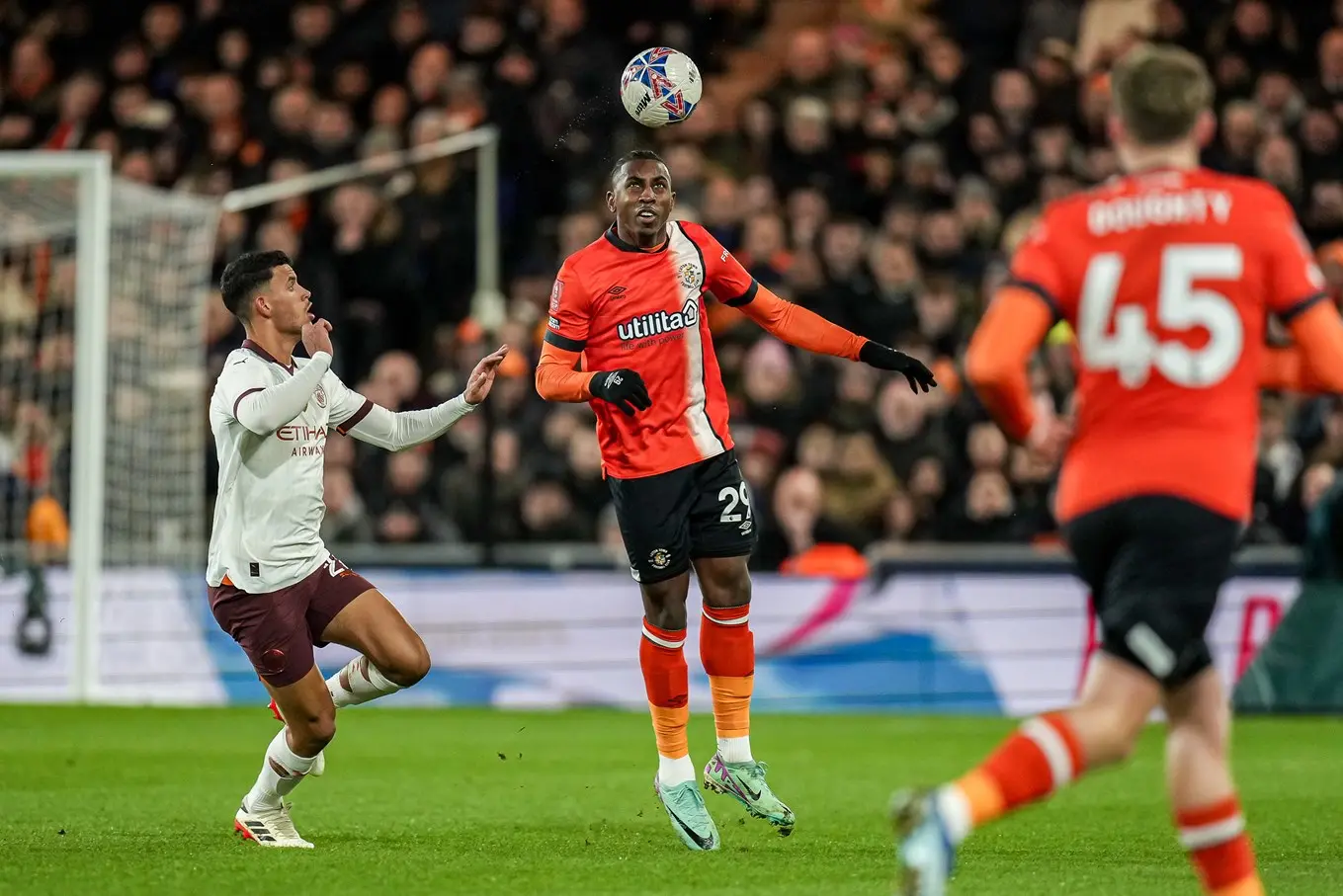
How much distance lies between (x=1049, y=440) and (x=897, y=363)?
2645 mm

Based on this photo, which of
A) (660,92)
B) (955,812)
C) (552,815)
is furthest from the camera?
(552,815)

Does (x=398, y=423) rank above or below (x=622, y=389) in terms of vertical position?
below

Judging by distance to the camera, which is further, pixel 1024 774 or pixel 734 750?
pixel 734 750

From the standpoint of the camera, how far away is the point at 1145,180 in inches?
187

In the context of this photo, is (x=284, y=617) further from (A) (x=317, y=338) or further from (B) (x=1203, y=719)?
(B) (x=1203, y=719)

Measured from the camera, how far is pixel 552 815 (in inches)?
325

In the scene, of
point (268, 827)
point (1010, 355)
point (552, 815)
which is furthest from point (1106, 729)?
point (552, 815)

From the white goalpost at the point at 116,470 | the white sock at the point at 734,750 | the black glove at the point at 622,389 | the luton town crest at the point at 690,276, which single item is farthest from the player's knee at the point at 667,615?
the white goalpost at the point at 116,470

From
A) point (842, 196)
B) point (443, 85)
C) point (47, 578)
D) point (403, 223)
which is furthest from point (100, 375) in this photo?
point (842, 196)

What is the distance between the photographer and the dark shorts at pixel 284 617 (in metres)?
7.20

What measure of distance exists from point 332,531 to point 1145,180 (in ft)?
37.9

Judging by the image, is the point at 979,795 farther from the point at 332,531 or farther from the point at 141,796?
the point at 332,531

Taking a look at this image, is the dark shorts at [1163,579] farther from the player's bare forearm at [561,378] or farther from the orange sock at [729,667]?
the orange sock at [729,667]

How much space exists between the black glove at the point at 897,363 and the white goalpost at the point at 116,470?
27.2 ft
